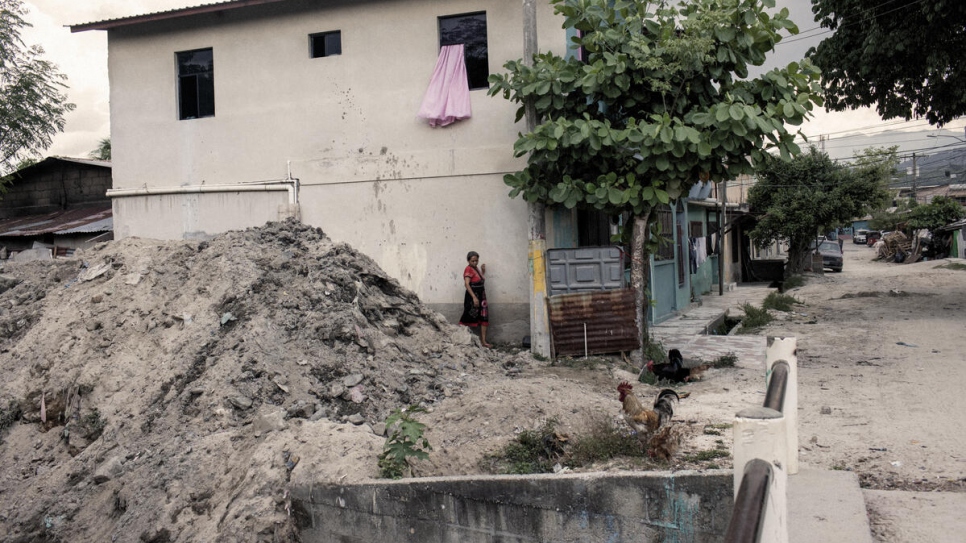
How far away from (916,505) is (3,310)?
1051 centimetres

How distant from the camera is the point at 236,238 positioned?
951cm

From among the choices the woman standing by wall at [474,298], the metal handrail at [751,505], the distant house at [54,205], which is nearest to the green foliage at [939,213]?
the woman standing by wall at [474,298]

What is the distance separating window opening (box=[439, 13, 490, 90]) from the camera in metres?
11.0

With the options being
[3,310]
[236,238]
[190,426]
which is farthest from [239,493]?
[3,310]

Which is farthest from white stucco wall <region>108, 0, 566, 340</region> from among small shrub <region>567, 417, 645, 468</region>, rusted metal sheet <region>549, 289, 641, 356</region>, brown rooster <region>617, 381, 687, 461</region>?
small shrub <region>567, 417, 645, 468</region>

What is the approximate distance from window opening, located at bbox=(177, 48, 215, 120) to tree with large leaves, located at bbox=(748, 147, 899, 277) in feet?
58.0

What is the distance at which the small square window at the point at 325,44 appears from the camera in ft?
38.9

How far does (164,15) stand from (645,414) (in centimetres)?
1104

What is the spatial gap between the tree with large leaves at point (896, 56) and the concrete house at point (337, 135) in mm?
6410

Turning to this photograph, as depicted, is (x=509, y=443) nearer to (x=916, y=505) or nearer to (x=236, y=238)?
(x=916, y=505)

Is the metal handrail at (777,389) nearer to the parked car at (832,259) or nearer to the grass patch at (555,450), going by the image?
the grass patch at (555,450)

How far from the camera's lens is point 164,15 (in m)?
12.3

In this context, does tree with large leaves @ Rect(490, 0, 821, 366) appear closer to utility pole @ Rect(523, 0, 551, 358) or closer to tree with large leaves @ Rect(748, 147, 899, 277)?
utility pole @ Rect(523, 0, 551, 358)

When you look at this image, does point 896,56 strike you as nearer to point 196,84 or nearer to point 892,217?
point 196,84
